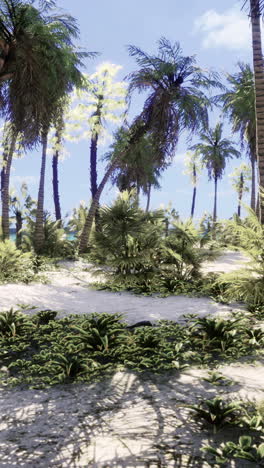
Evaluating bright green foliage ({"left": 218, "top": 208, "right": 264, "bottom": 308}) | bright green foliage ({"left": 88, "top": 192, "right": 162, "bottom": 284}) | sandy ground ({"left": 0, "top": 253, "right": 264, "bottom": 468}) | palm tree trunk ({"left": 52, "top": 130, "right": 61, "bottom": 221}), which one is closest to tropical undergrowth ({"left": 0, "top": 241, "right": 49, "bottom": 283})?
bright green foliage ({"left": 88, "top": 192, "right": 162, "bottom": 284})

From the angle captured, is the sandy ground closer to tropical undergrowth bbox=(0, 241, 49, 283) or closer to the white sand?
the white sand

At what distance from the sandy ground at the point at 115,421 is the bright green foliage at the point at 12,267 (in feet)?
22.7

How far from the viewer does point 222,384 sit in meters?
4.22

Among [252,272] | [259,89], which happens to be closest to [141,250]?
[252,272]

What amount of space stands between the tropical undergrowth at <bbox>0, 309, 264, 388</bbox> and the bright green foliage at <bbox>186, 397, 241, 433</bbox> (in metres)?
1.22

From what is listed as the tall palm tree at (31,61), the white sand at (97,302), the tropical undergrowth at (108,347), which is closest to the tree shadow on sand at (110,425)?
the tropical undergrowth at (108,347)

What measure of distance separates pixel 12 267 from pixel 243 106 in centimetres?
1531

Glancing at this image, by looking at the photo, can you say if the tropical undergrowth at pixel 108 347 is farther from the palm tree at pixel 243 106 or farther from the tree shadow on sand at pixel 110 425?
the palm tree at pixel 243 106

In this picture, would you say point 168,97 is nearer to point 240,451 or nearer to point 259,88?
point 259,88

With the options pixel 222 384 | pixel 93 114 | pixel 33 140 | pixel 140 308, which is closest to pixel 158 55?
pixel 93 114

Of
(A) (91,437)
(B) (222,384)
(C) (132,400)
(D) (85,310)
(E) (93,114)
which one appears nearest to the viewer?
(A) (91,437)

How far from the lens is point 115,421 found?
3516 millimetres

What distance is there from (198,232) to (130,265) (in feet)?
6.44

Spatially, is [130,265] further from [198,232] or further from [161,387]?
[161,387]
